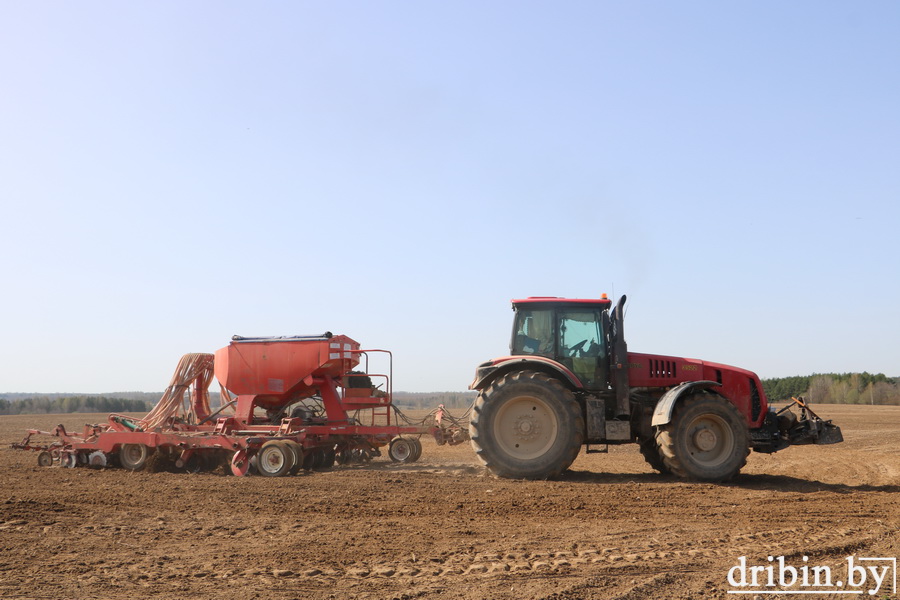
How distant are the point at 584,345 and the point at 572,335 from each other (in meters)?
0.23

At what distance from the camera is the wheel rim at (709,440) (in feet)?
37.0

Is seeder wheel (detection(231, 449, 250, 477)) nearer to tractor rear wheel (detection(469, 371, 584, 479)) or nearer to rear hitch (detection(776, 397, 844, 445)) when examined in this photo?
tractor rear wheel (detection(469, 371, 584, 479))

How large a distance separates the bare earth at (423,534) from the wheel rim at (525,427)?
61 centimetres

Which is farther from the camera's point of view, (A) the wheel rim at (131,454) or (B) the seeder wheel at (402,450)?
(B) the seeder wheel at (402,450)

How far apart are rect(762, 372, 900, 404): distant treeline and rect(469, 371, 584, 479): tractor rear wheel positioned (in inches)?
1716

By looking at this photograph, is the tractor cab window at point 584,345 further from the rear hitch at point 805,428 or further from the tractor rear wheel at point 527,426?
the rear hitch at point 805,428

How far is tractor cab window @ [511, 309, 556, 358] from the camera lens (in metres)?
11.9

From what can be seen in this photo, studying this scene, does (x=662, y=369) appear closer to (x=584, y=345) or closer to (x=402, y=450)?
(x=584, y=345)

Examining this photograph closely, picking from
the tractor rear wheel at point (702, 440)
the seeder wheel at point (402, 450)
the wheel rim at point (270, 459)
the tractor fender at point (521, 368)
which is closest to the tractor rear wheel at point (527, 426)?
the tractor fender at point (521, 368)

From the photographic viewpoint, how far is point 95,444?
1452 cm

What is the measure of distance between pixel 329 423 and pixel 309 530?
271 inches

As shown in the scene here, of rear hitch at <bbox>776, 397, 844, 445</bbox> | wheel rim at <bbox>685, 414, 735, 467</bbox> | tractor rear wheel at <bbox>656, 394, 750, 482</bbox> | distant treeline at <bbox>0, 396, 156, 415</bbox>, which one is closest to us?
tractor rear wheel at <bbox>656, 394, 750, 482</bbox>

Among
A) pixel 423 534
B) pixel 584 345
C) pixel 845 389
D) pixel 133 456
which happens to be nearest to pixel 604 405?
pixel 584 345

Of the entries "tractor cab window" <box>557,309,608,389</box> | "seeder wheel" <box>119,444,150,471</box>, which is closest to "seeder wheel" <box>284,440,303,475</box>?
"seeder wheel" <box>119,444,150,471</box>
